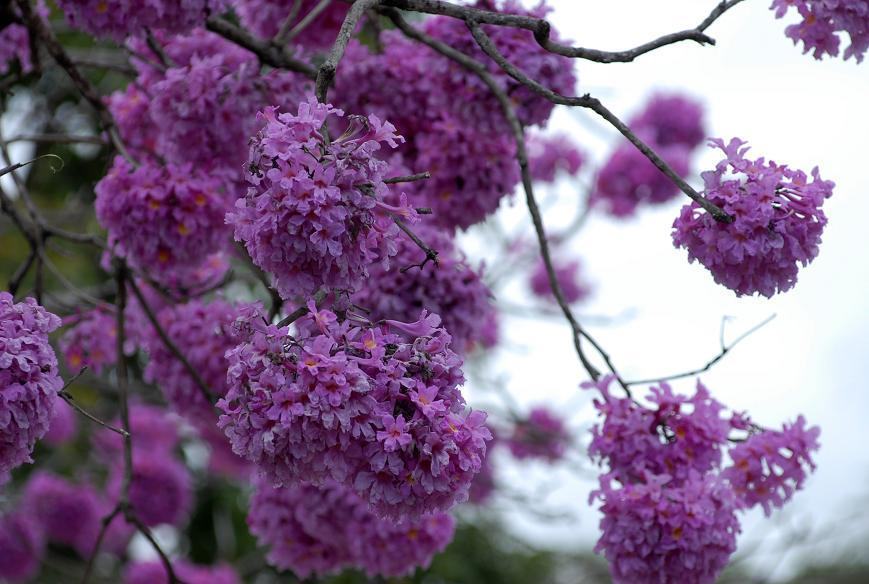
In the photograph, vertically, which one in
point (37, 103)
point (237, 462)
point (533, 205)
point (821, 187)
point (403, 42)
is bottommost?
point (821, 187)

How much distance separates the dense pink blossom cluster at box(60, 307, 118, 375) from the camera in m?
2.98

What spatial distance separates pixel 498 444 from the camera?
17.5ft

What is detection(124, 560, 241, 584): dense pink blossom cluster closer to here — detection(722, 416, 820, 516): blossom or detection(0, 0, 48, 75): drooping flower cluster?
detection(0, 0, 48, 75): drooping flower cluster

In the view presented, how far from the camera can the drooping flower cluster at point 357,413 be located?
5.02 feet

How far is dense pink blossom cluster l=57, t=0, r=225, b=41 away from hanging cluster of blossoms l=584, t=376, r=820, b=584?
1.20 metres

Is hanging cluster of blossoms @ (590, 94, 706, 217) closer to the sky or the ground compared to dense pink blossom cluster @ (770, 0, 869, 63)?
closer to the sky

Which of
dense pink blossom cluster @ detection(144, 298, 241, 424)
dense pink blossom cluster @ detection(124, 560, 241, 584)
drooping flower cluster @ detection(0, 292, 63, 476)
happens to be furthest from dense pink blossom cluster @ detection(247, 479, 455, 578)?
dense pink blossom cluster @ detection(124, 560, 241, 584)

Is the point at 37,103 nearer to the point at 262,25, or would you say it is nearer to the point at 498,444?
the point at 262,25

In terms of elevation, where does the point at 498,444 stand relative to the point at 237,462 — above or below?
above

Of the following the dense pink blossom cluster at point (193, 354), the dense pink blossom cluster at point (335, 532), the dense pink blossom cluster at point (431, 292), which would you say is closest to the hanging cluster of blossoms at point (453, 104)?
the dense pink blossom cluster at point (431, 292)

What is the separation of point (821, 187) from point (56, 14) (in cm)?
455

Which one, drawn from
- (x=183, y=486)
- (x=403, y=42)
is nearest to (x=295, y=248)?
(x=403, y=42)

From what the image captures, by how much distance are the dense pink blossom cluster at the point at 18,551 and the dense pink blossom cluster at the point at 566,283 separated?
312cm

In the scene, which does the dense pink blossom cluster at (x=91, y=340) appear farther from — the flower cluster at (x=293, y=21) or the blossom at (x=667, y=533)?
the blossom at (x=667, y=533)
